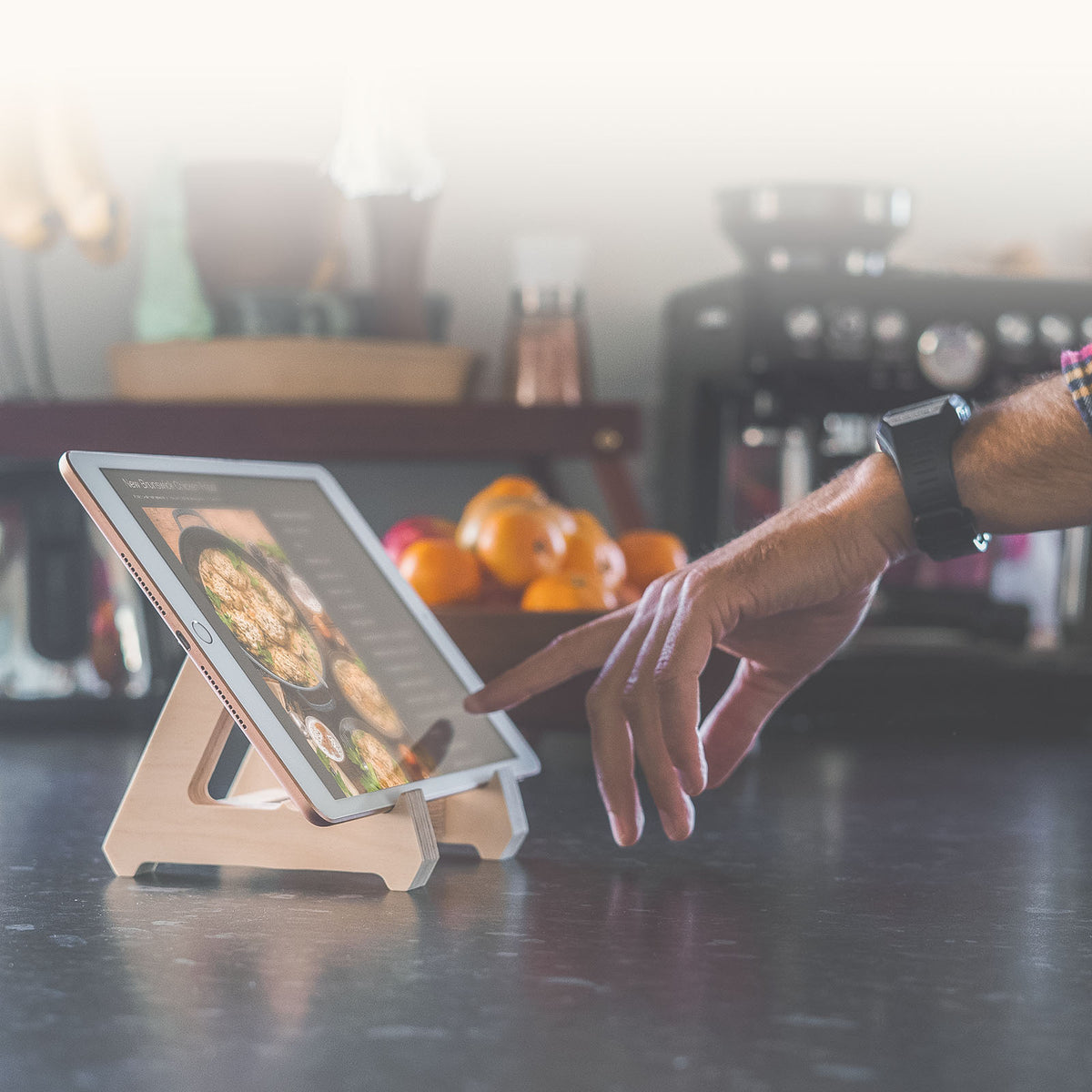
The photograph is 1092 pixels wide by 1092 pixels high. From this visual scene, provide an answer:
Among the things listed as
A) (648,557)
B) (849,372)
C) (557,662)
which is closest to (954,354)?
(849,372)

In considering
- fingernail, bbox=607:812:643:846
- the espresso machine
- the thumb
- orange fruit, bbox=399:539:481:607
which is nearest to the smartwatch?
the thumb

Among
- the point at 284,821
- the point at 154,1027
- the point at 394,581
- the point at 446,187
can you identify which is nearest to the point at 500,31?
the point at 446,187

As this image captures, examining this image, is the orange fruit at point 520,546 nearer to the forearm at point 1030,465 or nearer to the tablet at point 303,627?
the tablet at point 303,627

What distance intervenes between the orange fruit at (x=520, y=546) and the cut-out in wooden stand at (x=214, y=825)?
0.45m

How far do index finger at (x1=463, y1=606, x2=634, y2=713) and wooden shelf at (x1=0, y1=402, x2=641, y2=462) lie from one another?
2.65ft

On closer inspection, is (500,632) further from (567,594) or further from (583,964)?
(583,964)

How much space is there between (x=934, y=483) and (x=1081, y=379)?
0.33 ft

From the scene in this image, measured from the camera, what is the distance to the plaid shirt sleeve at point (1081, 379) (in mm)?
779

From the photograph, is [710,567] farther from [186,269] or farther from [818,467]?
[186,269]

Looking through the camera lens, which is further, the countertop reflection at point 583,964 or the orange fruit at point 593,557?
the orange fruit at point 593,557

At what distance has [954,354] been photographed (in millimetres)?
1700

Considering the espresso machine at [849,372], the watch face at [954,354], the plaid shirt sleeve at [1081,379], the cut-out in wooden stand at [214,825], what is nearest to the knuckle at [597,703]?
the cut-out in wooden stand at [214,825]

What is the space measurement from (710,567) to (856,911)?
205 mm

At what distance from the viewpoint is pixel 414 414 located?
64.3 inches
